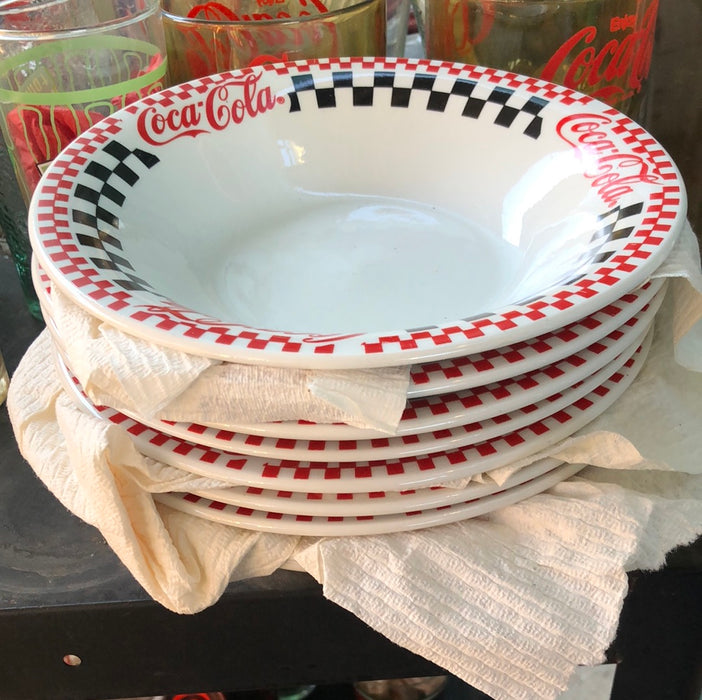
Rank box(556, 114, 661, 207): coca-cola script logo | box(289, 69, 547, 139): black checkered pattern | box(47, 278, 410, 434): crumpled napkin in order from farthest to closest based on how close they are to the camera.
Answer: box(289, 69, 547, 139): black checkered pattern → box(556, 114, 661, 207): coca-cola script logo → box(47, 278, 410, 434): crumpled napkin

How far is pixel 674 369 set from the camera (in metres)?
0.48

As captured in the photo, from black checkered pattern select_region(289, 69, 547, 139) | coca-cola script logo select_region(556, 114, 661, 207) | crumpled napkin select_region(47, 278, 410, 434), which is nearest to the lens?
crumpled napkin select_region(47, 278, 410, 434)

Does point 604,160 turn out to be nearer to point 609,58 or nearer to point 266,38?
point 609,58

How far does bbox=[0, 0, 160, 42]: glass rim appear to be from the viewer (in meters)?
0.55

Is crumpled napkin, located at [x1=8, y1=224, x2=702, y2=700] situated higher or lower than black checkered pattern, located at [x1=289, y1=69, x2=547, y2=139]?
lower

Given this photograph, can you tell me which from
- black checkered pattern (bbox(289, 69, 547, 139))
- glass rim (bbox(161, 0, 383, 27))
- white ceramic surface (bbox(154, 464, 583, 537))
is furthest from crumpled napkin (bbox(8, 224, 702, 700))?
glass rim (bbox(161, 0, 383, 27))

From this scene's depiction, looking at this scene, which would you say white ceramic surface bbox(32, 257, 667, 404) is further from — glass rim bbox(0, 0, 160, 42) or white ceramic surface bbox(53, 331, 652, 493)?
glass rim bbox(0, 0, 160, 42)

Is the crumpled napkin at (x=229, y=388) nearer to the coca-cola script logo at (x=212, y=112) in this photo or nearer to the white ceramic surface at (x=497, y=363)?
the white ceramic surface at (x=497, y=363)

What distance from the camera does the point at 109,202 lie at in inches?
19.6

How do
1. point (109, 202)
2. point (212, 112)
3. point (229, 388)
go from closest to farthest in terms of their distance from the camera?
1. point (229, 388)
2. point (109, 202)
3. point (212, 112)

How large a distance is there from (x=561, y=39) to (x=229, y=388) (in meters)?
0.44

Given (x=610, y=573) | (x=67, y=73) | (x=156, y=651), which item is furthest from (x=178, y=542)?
(x=67, y=73)

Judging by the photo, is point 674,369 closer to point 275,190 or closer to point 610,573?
point 610,573

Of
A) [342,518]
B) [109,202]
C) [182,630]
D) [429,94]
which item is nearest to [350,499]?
[342,518]
